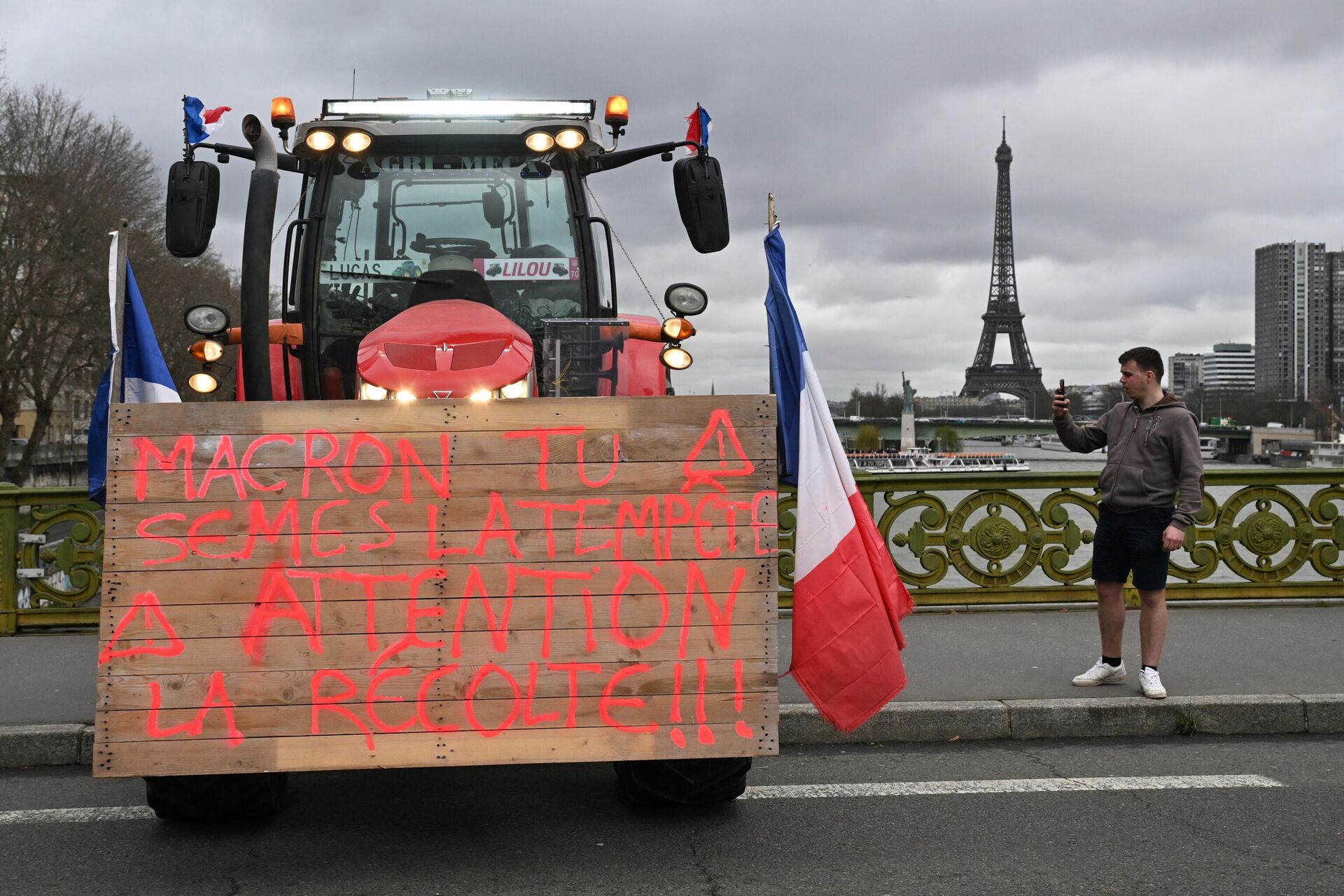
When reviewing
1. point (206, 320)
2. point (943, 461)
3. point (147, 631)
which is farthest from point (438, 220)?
point (943, 461)

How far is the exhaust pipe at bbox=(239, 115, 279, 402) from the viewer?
533 centimetres

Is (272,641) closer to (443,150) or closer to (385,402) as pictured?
(385,402)

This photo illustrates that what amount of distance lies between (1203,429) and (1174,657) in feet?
314

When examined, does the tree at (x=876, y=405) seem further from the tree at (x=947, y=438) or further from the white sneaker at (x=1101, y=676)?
the white sneaker at (x=1101, y=676)

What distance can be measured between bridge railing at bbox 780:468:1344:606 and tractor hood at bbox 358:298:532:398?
396 centimetres

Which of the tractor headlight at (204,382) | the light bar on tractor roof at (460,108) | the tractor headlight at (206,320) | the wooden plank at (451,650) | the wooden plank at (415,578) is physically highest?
the light bar on tractor roof at (460,108)

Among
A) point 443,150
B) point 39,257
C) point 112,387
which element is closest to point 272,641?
point 112,387

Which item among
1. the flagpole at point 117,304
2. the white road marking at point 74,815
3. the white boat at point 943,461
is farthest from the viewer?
the white boat at point 943,461

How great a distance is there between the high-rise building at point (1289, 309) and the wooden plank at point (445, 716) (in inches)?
7013

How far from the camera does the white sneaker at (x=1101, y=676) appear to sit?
6883 mm

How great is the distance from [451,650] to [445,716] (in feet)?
0.73

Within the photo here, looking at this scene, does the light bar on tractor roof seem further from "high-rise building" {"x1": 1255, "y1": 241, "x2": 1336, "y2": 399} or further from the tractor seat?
"high-rise building" {"x1": 1255, "y1": 241, "x2": 1336, "y2": 399}

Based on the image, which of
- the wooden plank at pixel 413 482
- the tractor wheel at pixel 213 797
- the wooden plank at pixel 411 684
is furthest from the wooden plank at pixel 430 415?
the tractor wheel at pixel 213 797

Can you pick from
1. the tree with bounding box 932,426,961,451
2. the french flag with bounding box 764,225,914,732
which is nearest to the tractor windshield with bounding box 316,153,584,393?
the french flag with bounding box 764,225,914,732
